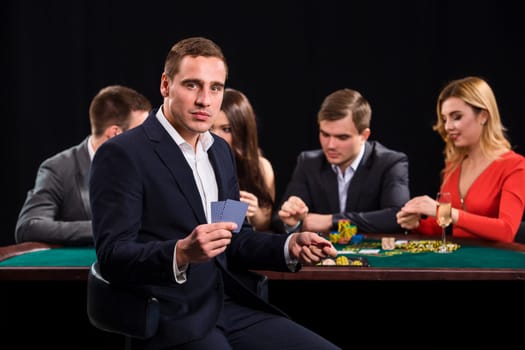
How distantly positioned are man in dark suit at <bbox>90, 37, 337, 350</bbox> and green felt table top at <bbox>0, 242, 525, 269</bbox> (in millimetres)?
666

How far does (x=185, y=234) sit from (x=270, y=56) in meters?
3.78

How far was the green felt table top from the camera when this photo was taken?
301 cm

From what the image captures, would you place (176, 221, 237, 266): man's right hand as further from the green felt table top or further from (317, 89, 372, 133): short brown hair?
(317, 89, 372, 133): short brown hair

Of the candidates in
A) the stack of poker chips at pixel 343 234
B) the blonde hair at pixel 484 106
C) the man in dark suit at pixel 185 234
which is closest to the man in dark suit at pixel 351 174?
the stack of poker chips at pixel 343 234

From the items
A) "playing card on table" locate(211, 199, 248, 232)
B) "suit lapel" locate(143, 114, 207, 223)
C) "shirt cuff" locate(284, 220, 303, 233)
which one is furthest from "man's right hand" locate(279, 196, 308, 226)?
"playing card on table" locate(211, 199, 248, 232)

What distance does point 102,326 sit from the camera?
228 centimetres

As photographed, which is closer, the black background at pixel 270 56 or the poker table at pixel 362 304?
the poker table at pixel 362 304

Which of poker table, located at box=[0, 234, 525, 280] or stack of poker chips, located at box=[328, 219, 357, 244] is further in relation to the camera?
stack of poker chips, located at box=[328, 219, 357, 244]

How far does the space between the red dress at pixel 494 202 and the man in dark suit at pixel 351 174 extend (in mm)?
301

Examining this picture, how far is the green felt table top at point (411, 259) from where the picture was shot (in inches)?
119

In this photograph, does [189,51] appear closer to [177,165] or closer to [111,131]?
[177,165]

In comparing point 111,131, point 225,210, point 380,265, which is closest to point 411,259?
point 380,265

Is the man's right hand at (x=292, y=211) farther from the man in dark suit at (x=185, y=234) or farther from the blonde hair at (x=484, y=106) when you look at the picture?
the man in dark suit at (x=185, y=234)

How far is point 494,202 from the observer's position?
4012mm
